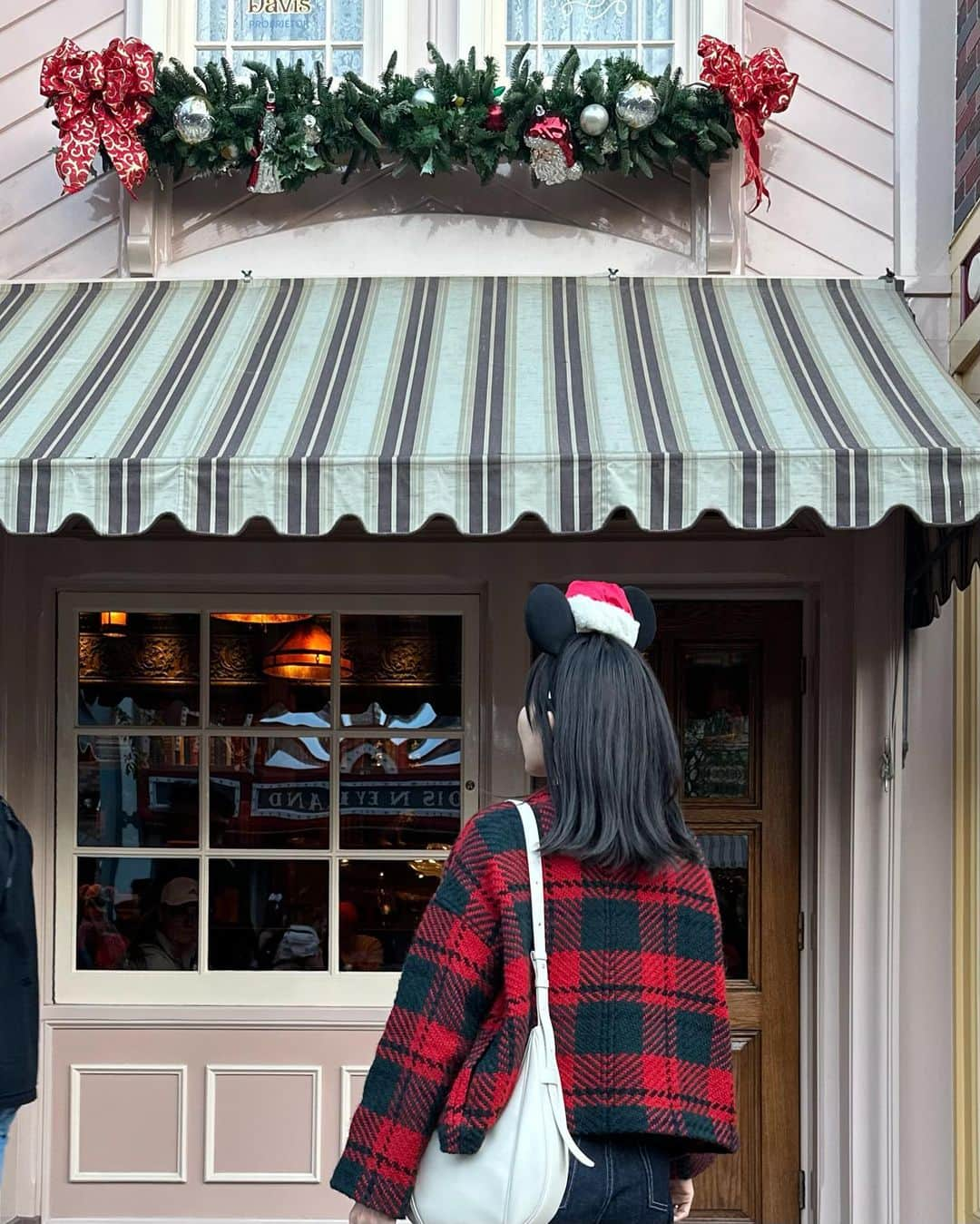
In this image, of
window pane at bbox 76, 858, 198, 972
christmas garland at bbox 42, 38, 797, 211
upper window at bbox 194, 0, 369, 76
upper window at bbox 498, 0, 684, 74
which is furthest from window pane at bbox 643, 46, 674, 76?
window pane at bbox 76, 858, 198, 972

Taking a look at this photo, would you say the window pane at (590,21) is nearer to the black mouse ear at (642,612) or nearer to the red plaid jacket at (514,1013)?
the black mouse ear at (642,612)

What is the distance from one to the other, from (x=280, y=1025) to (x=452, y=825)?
985 mm

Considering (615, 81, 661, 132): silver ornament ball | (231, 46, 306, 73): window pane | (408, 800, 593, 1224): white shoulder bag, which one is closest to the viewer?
(408, 800, 593, 1224): white shoulder bag

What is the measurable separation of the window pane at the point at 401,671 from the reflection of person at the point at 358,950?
0.80m

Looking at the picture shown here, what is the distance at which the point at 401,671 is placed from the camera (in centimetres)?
578

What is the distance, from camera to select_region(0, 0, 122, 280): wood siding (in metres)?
5.57

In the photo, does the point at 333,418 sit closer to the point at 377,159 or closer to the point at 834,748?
the point at 377,159

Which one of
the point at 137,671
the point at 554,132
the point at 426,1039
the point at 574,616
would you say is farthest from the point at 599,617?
the point at 137,671

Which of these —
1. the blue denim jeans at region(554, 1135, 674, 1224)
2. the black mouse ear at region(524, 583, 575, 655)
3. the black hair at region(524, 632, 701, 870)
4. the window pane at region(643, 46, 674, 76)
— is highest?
the window pane at region(643, 46, 674, 76)

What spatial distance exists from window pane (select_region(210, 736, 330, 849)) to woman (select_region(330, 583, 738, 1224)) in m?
3.10

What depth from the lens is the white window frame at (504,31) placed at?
5504mm

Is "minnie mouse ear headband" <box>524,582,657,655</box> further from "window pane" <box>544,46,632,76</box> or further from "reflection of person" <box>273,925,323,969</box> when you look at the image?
"window pane" <box>544,46,632,76</box>

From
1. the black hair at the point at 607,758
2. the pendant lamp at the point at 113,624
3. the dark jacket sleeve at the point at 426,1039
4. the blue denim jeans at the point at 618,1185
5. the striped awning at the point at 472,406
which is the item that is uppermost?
the striped awning at the point at 472,406

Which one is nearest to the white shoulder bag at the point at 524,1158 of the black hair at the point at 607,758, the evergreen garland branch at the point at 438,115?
the black hair at the point at 607,758
